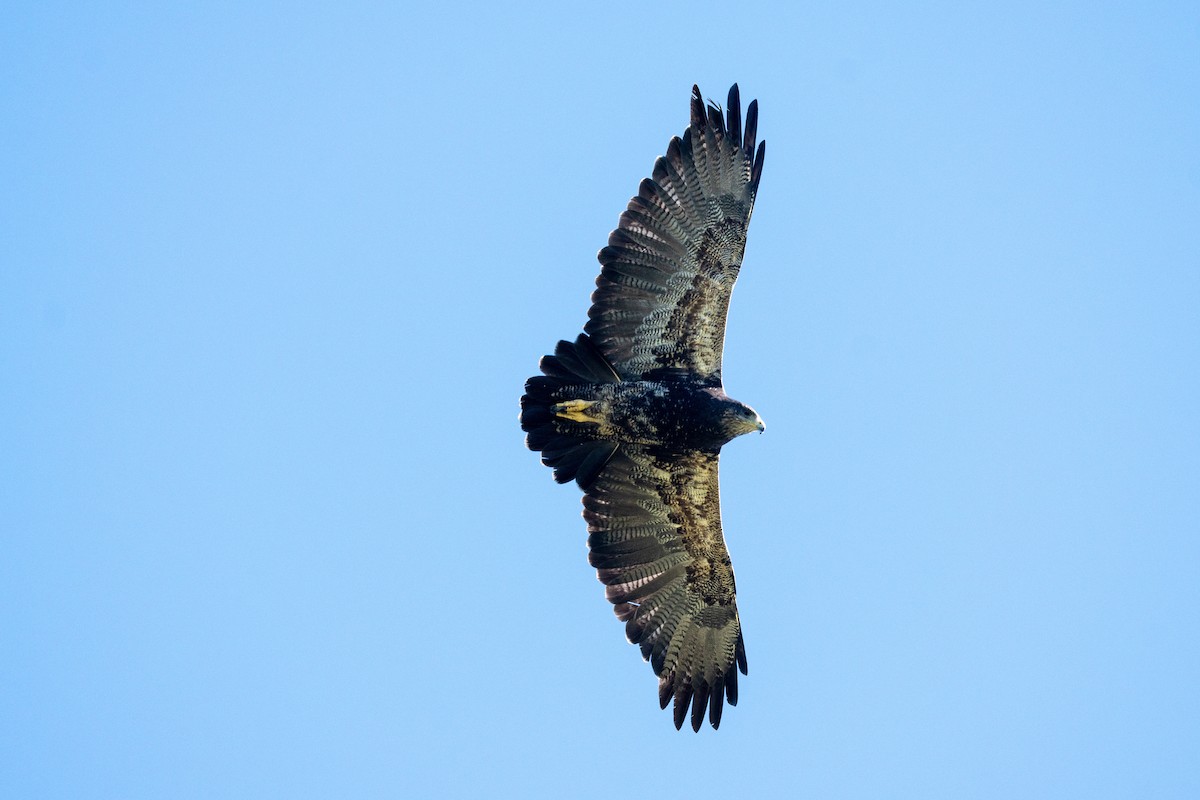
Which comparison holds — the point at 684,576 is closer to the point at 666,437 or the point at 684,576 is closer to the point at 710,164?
the point at 666,437

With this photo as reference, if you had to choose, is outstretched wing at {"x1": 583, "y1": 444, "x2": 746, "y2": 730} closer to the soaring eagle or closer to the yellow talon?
the soaring eagle

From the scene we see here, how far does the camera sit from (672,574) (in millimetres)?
13648

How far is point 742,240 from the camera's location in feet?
41.8

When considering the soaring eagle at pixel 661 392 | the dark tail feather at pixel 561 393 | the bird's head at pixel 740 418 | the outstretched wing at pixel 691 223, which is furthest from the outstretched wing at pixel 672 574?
the outstretched wing at pixel 691 223

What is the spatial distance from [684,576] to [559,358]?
103 inches

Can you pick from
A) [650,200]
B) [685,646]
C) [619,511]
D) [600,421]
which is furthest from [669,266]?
[685,646]

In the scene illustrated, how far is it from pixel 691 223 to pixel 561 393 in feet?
6.58

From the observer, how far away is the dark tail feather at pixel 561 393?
42.0 ft

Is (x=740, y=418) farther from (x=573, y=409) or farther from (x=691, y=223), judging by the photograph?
(x=691, y=223)

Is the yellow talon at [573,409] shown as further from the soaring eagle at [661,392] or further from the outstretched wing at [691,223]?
the outstretched wing at [691,223]

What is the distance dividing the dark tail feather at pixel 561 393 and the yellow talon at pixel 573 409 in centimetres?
5

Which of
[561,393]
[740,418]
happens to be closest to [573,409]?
[561,393]

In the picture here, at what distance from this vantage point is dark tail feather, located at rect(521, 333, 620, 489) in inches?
504

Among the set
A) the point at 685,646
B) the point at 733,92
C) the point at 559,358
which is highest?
the point at 733,92
